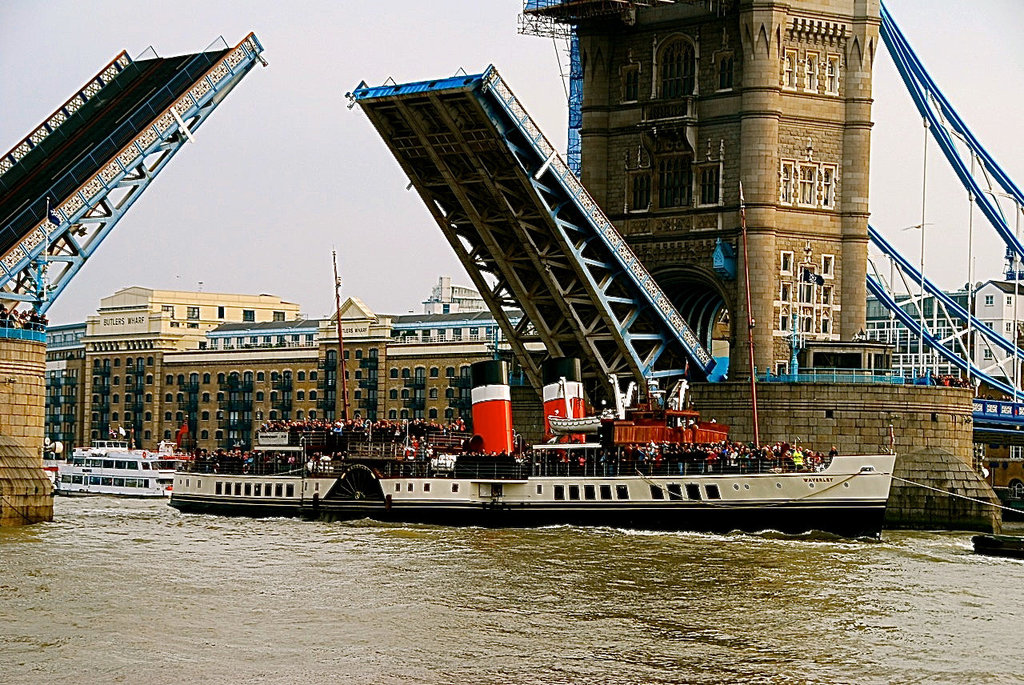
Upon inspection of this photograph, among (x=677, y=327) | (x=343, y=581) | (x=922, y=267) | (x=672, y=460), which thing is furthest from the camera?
(x=922, y=267)

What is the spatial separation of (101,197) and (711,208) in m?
20.0

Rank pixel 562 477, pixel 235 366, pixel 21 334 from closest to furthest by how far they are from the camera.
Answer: pixel 21 334 → pixel 562 477 → pixel 235 366


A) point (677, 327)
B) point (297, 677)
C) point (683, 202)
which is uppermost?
point (683, 202)

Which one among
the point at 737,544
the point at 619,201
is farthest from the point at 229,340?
the point at 737,544

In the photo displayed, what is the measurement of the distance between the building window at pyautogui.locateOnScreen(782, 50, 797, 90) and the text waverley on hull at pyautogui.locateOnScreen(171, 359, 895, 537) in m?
11.9

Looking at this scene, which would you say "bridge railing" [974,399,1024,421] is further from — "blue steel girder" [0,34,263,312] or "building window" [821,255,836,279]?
"blue steel girder" [0,34,263,312]

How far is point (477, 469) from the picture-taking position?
54.8 meters

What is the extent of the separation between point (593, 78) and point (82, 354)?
6287 cm

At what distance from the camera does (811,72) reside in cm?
6372

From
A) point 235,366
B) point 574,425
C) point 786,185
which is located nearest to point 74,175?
point 574,425

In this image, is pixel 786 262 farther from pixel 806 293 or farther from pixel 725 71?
pixel 725 71

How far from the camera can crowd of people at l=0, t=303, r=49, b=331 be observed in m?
52.5

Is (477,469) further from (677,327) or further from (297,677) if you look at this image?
Result: (297,677)

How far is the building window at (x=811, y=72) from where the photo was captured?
6362 cm
